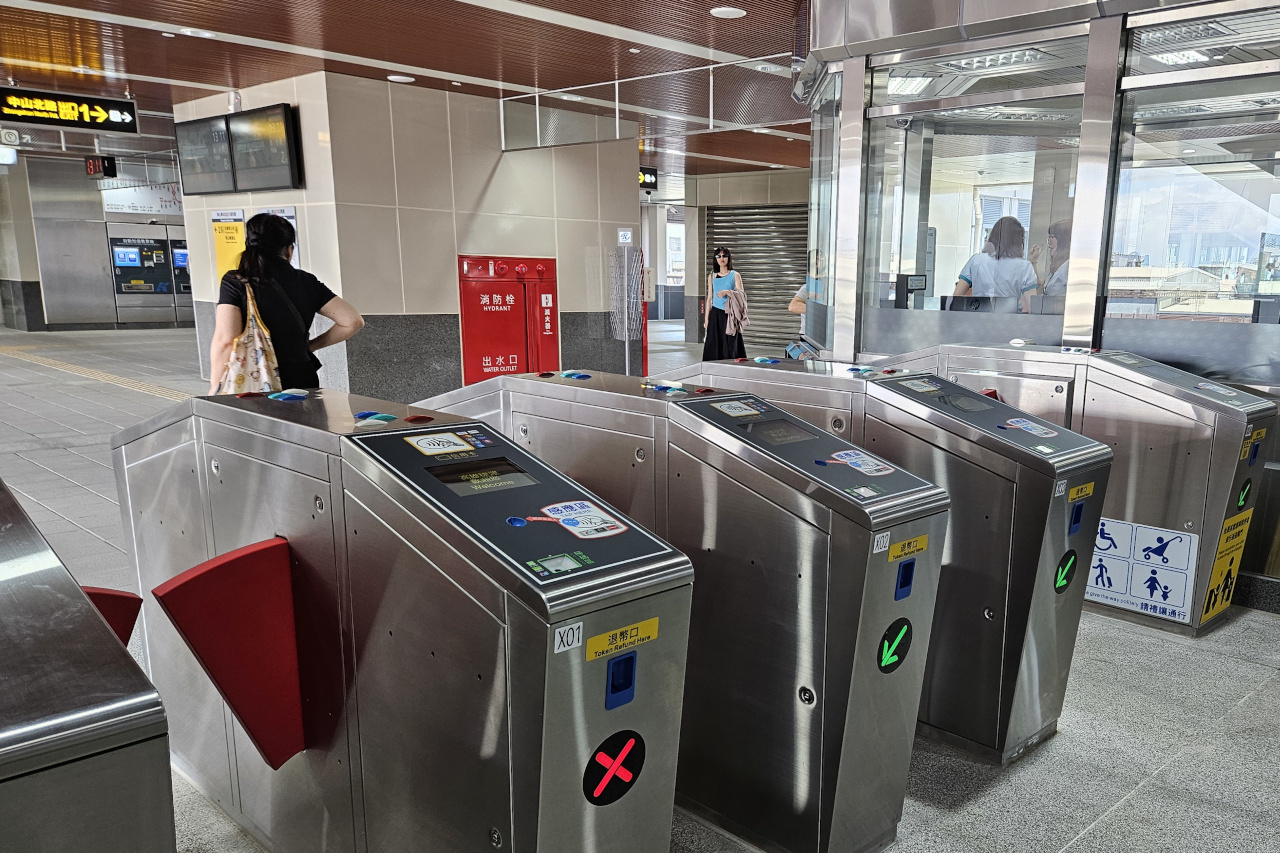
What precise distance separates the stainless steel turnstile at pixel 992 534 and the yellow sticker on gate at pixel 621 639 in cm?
126

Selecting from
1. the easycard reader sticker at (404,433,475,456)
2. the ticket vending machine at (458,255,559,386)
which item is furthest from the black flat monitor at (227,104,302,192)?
the easycard reader sticker at (404,433,475,456)

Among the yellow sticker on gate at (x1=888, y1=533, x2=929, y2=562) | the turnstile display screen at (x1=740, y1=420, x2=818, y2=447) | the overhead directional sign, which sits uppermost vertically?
the overhead directional sign

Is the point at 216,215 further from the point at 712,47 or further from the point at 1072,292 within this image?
the point at 1072,292

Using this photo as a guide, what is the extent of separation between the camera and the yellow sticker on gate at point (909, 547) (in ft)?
5.94

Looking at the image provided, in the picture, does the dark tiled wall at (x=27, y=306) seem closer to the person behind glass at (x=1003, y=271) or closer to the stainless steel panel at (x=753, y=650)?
the person behind glass at (x=1003, y=271)

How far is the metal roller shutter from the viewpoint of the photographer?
44.7 ft

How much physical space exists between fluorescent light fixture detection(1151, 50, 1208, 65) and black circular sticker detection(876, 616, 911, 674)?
2882mm

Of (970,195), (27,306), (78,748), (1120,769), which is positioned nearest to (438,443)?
(78,748)

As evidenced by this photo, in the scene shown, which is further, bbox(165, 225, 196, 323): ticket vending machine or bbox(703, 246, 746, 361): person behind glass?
bbox(165, 225, 196, 323): ticket vending machine

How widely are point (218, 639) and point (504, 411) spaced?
0.97 m

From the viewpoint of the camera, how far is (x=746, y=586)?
198cm

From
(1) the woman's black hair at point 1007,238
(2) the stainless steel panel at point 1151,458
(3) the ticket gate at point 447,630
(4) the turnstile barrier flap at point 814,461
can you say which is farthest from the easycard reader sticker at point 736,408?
(1) the woman's black hair at point 1007,238

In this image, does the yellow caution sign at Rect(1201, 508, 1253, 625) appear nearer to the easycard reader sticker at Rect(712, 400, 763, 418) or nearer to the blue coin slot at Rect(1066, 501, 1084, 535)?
the blue coin slot at Rect(1066, 501, 1084, 535)

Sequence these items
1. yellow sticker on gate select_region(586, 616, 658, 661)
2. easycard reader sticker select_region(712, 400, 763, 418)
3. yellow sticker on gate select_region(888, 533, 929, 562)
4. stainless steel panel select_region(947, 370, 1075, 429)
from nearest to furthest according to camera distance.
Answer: yellow sticker on gate select_region(586, 616, 658, 661) < yellow sticker on gate select_region(888, 533, 929, 562) < easycard reader sticker select_region(712, 400, 763, 418) < stainless steel panel select_region(947, 370, 1075, 429)
